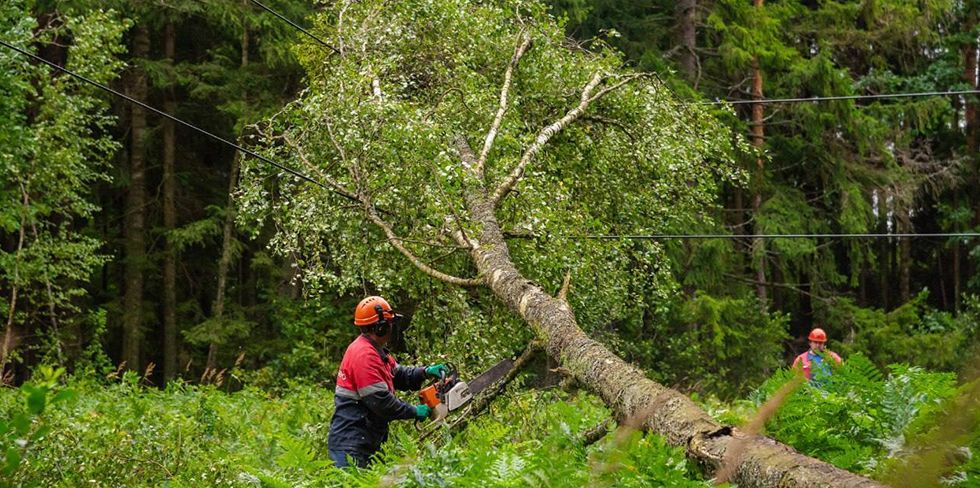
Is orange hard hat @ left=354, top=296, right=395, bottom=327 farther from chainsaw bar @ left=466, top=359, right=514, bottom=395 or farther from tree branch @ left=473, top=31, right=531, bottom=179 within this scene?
tree branch @ left=473, top=31, right=531, bottom=179

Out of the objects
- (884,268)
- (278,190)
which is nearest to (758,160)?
(278,190)

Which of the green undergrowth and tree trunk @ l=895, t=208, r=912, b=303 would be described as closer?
the green undergrowth

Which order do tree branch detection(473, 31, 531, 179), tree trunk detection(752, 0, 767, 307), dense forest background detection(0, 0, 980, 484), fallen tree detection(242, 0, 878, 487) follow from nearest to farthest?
1. fallen tree detection(242, 0, 878, 487)
2. tree branch detection(473, 31, 531, 179)
3. dense forest background detection(0, 0, 980, 484)
4. tree trunk detection(752, 0, 767, 307)

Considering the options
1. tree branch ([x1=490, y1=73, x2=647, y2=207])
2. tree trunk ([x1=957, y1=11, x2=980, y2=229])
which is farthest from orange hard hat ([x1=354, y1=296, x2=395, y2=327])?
tree trunk ([x1=957, y1=11, x2=980, y2=229])

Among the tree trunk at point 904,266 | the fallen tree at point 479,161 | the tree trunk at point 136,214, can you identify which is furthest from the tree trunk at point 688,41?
the tree trunk at point 904,266

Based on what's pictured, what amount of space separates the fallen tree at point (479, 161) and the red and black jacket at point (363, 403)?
114 centimetres

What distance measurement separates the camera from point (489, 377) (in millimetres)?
7707

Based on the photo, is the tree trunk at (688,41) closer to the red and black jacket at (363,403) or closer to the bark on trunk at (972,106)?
the bark on trunk at (972,106)

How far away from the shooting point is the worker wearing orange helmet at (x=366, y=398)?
678 cm

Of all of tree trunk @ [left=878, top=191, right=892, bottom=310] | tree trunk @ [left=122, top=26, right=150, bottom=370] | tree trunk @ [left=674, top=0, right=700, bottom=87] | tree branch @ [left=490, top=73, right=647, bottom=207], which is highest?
tree trunk @ [left=674, top=0, right=700, bottom=87]

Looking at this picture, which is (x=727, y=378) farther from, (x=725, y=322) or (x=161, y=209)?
(x=161, y=209)

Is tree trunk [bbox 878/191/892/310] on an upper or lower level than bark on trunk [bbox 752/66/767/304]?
lower

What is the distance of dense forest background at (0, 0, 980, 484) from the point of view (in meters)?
18.4

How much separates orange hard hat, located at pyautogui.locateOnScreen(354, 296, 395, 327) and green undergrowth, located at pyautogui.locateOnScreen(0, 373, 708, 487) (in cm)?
90
